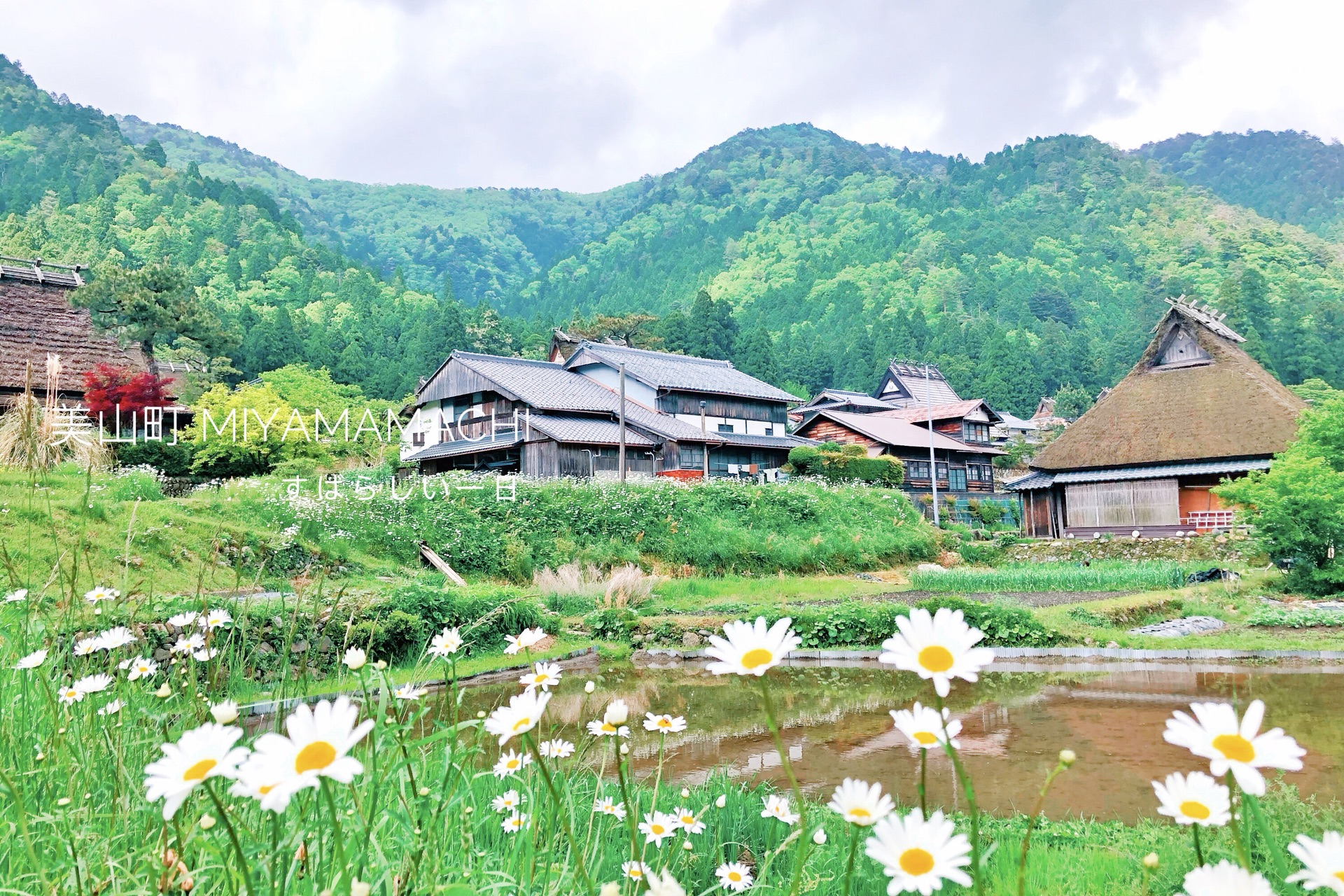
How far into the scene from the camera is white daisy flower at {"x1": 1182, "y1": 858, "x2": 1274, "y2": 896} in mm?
794

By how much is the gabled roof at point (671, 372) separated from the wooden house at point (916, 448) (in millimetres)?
3151

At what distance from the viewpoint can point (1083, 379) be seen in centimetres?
6200

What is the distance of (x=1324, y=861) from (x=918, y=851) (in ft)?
1.29

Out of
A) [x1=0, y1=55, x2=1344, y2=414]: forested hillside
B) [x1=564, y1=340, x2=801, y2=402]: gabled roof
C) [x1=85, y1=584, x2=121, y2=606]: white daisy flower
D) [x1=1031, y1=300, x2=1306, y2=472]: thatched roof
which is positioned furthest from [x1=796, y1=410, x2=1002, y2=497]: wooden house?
[x1=85, y1=584, x2=121, y2=606]: white daisy flower

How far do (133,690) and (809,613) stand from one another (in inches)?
372

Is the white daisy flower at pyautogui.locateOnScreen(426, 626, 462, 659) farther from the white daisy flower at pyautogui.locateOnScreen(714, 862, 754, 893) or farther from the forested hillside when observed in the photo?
the forested hillside

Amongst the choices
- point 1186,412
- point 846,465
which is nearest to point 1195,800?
point 1186,412

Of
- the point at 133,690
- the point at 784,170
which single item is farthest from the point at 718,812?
the point at 784,170

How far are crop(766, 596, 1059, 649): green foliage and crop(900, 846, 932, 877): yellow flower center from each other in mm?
8965

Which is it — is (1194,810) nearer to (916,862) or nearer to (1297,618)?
(916,862)

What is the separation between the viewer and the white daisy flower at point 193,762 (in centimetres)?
83

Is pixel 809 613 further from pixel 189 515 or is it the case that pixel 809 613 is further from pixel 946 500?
pixel 946 500

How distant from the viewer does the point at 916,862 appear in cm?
91

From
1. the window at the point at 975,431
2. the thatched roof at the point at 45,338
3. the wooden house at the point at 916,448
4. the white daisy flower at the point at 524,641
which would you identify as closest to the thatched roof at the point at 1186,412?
the wooden house at the point at 916,448
